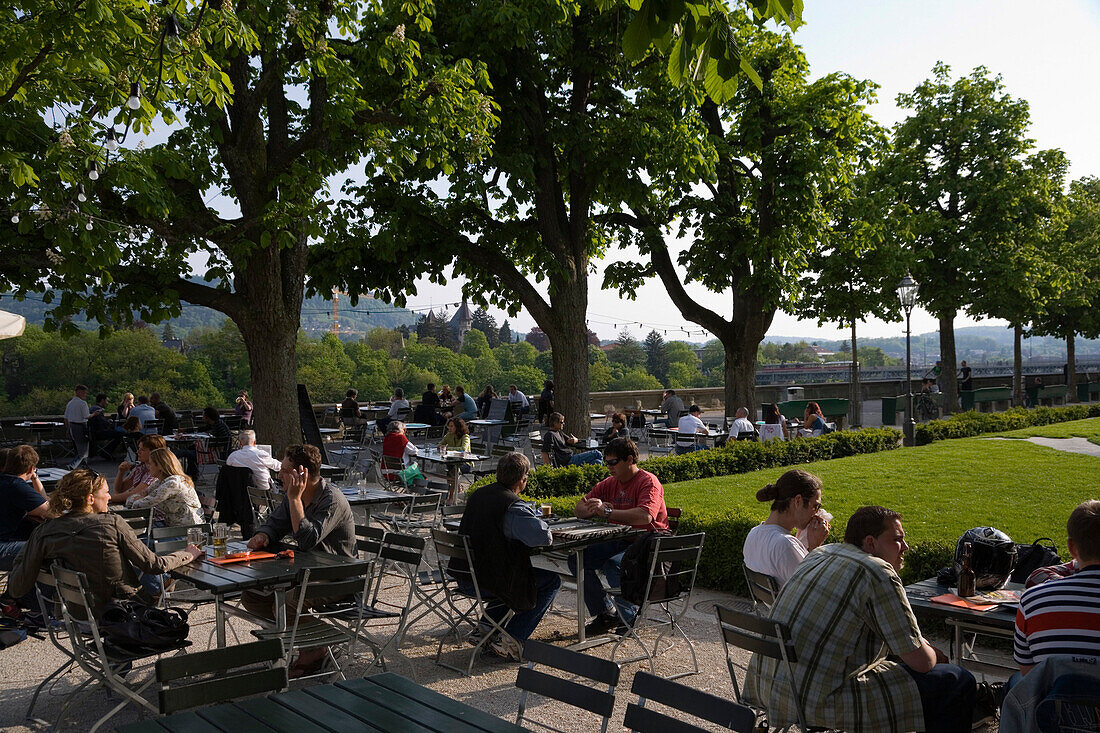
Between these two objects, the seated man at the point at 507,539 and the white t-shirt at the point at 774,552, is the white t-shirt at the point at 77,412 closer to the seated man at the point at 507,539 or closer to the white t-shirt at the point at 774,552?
the seated man at the point at 507,539

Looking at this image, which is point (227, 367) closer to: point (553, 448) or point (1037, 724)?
point (553, 448)

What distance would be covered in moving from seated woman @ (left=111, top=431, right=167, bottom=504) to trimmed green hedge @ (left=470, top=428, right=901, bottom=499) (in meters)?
3.86

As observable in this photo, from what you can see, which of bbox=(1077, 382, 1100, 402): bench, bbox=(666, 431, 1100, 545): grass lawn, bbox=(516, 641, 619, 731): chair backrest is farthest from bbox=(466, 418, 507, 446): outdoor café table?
bbox=(1077, 382, 1100, 402): bench

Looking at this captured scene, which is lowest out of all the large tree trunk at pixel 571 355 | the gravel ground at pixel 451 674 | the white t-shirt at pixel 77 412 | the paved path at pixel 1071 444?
the gravel ground at pixel 451 674

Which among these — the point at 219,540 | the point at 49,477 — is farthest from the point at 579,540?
the point at 49,477

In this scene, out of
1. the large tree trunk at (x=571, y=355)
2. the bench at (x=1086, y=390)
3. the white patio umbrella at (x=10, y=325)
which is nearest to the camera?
the white patio umbrella at (x=10, y=325)

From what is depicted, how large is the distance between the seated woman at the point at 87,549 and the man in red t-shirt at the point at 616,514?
10.2 feet

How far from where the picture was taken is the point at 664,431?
18.6 m

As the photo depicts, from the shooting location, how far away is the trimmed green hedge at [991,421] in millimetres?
21156

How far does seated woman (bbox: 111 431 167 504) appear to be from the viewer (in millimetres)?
8297

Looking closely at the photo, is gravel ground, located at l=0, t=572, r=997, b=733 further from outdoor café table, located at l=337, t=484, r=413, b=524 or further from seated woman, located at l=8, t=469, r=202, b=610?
outdoor café table, located at l=337, t=484, r=413, b=524

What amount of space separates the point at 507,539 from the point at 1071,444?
1724 cm

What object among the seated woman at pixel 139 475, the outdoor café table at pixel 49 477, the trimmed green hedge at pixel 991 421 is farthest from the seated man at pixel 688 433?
the outdoor café table at pixel 49 477

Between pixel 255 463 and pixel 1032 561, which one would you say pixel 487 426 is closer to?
pixel 255 463
